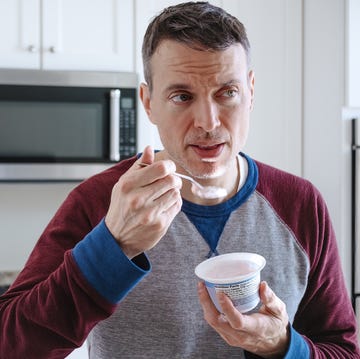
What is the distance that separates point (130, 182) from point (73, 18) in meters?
1.65

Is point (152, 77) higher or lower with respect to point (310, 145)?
higher

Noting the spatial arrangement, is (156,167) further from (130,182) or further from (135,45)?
(135,45)

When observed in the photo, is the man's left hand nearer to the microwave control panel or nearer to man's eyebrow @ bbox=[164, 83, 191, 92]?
man's eyebrow @ bbox=[164, 83, 191, 92]

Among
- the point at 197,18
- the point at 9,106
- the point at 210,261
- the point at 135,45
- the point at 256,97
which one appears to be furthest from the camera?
the point at 256,97

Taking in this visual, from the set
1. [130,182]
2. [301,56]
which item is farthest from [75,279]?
[301,56]

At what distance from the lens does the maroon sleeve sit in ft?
3.89

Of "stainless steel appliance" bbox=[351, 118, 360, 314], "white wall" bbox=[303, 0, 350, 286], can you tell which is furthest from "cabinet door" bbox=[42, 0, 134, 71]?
"stainless steel appliance" bbox=[351, 118, 360, 314]

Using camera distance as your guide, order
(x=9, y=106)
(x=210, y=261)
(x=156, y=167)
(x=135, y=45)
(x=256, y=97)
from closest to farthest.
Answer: (x=156, y=167) < (x=210, y=261) < (x=9, y=106) < (x=135, y=45) < (x=256, y=97)

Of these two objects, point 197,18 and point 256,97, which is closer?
A: point 197,18

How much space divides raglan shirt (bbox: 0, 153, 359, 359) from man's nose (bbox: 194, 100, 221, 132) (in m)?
0.21

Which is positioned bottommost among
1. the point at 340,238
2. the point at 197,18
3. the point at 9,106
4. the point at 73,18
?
the point at 340,238

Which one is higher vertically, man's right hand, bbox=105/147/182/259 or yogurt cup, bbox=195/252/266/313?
man's right hand, bbox=105/147/182/259

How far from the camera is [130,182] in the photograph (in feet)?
2.70

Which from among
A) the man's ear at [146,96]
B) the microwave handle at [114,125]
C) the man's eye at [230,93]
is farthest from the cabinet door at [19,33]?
the man's eye at [230,93]
